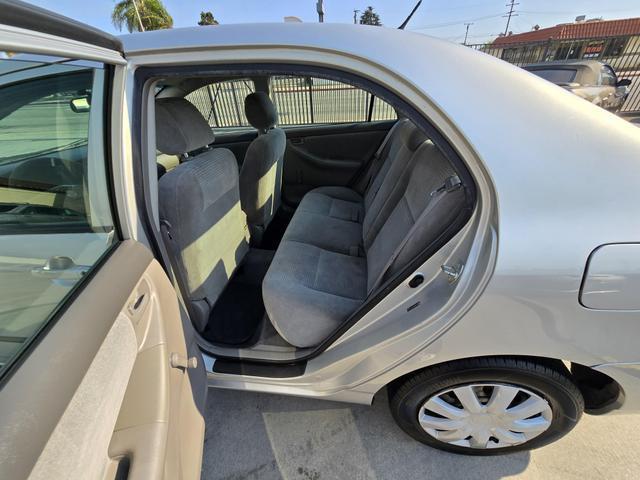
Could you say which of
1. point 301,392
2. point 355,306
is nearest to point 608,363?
point 355,306

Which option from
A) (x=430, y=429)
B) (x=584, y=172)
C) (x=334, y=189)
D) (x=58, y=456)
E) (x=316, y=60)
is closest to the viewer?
(x=58, y=456)

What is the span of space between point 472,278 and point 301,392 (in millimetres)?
807

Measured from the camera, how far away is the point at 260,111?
2.22 metres

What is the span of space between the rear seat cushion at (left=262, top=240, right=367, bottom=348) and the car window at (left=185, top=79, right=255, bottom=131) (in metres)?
1.61

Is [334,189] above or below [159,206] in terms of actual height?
below

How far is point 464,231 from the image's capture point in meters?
0.92

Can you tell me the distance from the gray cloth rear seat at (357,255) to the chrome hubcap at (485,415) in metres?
0.49

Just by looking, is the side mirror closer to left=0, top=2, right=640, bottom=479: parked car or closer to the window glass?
left=0, top=2, right=640, bottom=479: parked car

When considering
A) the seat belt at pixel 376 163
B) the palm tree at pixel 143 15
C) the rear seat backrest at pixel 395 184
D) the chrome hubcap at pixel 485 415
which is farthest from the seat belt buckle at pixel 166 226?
the palm tree at pixel 143 15

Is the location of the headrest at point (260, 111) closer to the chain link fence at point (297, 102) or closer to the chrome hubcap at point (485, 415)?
the chain link fence at point (297, 102)

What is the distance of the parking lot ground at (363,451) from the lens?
1.27 metres

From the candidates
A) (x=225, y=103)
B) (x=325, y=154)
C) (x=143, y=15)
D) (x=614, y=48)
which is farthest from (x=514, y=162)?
(x=143, y=15)

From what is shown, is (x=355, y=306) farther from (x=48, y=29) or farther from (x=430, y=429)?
(x=48, y=29)

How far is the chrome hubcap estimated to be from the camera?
43.6 inches
